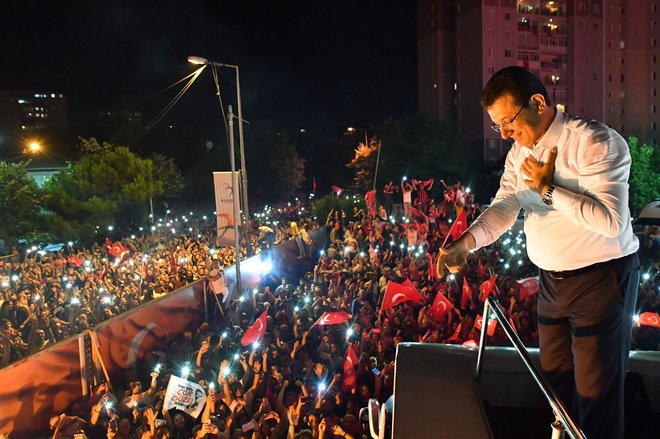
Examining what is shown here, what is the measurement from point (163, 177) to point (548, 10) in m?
41.6

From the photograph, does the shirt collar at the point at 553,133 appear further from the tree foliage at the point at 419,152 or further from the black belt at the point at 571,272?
the tree foliage at the point at 419,152

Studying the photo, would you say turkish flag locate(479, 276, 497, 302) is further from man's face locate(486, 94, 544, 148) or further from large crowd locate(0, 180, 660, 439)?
man's face locate(486, 94, 544, 148)

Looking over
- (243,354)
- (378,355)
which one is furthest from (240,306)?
(378,355)

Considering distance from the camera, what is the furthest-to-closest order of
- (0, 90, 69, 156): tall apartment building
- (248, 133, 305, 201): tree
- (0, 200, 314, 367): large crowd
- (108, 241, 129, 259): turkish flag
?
(0, 90, 69, 156): tall apartment building < (248, 133, 305, 201): tree < (108, 241, 129, 259): turkish flag < (0, 200, 314, 367): large crowd

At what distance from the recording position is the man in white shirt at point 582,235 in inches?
77.8

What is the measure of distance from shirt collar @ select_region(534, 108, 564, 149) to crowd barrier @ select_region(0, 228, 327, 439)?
630 cm

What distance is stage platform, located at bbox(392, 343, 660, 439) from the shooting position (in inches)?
88.0

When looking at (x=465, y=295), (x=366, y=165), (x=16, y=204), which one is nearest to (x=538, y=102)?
(x=465, y=295)

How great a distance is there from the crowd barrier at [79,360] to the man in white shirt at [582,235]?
619 cm

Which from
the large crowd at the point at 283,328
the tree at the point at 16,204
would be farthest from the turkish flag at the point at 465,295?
the tree at the point at 16,204

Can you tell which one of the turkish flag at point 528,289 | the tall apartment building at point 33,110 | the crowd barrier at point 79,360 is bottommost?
the crowd barrier at point 79,360

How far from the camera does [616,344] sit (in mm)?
2092

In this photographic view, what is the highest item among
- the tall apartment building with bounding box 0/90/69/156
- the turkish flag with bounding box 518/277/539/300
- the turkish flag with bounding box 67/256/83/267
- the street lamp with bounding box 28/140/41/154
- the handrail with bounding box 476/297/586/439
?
the tall apartment building with bounding box 0/90/69/156

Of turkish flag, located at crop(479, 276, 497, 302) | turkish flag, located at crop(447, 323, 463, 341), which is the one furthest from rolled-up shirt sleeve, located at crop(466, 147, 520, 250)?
turkish flag, located at crop(479, 276, 497, 302)
